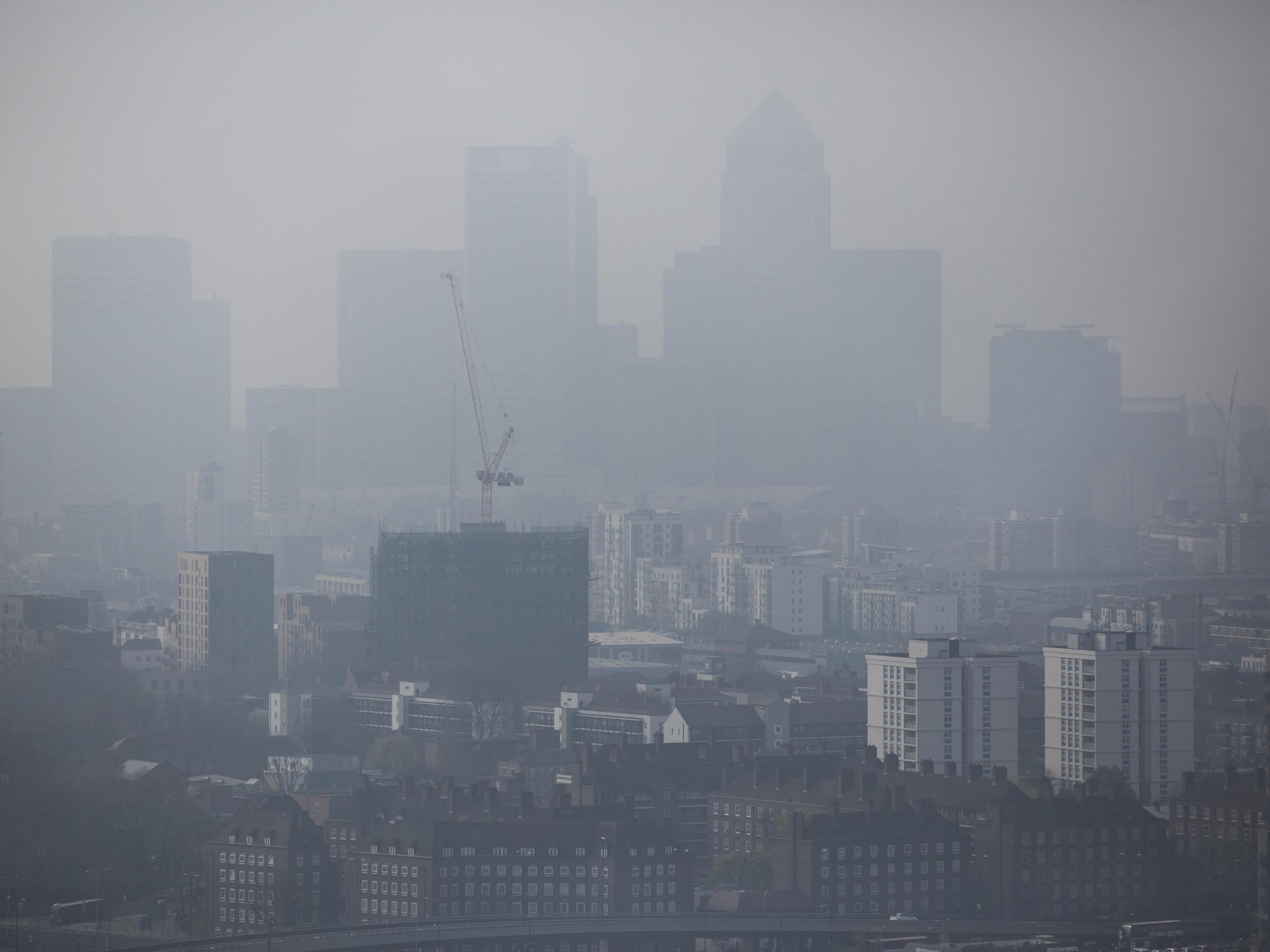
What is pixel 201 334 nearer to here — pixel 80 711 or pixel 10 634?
pixel 10 634

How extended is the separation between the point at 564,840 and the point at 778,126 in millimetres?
44735

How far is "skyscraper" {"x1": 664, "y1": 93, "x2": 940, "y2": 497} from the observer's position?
5841 cm

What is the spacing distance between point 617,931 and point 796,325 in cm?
4674

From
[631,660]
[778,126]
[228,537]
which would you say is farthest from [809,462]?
[631,660]

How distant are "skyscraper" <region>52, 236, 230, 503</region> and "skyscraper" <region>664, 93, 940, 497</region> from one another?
11.6m

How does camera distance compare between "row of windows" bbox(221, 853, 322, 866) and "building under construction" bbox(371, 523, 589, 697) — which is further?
"building under construction" bbox(371, 523, 589, 697)

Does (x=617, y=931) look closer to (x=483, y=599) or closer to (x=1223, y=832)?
(x=1223, y=832)

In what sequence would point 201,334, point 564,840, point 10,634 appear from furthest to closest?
point 201,334, point 10,634, point 564,840

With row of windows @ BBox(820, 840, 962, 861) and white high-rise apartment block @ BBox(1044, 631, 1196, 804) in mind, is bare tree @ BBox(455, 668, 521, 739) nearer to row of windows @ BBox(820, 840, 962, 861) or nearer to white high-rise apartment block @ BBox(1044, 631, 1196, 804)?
white high-rise apartment block @ BBox(1044, 631, 1196, 804)

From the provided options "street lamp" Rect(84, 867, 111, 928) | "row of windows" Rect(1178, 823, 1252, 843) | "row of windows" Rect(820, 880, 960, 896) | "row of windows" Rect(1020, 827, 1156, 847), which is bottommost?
"street lamp" Rect(84, 867, 111, 928)

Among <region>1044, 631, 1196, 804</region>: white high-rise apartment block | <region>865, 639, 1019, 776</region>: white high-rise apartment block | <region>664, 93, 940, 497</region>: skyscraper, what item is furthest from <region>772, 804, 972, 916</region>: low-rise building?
<region>664, 93, 940, 497</region>: skyscraper

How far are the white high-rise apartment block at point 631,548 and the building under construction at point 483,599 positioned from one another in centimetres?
1202

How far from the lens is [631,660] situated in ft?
97.3

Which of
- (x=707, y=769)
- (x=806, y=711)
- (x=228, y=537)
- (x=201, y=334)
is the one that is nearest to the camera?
(x=707, y=769)
